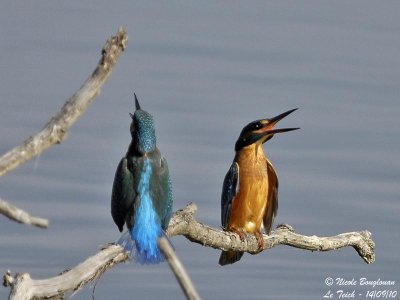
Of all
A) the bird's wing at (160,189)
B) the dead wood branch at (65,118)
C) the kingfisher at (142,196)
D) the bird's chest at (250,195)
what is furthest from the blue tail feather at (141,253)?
the bird's chest at (250,195)

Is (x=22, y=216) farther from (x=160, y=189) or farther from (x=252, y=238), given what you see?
(x=252, y=238)

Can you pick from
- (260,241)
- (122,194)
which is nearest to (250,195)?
(260,241)

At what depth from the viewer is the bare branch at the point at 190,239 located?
4.55 meters

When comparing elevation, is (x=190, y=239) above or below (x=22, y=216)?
above

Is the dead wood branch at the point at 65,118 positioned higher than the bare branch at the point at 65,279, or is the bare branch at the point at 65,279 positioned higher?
the dead wood branch at the point at 65,118

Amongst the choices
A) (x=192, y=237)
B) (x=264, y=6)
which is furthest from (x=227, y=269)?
(x=264, y=6)

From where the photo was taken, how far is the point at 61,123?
4.14 m

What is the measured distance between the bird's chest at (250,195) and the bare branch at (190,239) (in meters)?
0.40

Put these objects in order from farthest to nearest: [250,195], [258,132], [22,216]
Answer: [258,132] → [250,195] → [22,216]

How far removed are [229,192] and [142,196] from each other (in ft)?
5.28

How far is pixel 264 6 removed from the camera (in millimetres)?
12523

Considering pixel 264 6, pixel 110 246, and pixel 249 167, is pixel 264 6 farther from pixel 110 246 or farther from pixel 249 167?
pixel 110 246

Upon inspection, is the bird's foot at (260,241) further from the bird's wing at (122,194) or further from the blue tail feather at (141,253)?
the blue tail feather at (141,253)

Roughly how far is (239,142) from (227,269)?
977 mm
